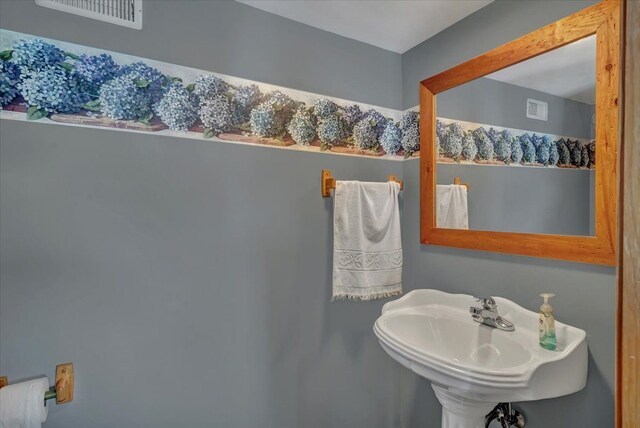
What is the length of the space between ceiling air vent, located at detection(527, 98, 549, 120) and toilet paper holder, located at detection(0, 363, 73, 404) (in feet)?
6.61

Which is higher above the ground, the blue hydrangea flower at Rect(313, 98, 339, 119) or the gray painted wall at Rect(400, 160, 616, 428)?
the blue hydrangea flower at Rect(313, 98, 339, 119)

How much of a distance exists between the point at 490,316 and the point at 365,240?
2.06 ft

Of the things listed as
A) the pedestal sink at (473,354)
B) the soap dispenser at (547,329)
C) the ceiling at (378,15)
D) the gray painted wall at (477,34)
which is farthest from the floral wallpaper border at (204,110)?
the pedestal sink at (473,354)

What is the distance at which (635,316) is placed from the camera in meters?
0.37

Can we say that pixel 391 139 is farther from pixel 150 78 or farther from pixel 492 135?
pixel 150 78

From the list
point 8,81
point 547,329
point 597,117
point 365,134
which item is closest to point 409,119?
point 365,134

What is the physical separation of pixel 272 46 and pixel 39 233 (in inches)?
47.5

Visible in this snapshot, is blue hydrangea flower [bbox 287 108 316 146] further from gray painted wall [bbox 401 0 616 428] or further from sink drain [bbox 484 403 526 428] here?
sink drain [bbox 484 403 526 428]

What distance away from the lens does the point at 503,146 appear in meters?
1.33

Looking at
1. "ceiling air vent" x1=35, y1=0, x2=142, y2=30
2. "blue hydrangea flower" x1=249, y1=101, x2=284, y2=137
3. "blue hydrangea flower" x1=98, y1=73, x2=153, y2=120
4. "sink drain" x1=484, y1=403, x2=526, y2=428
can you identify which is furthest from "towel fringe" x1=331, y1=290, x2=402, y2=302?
"ceiling air vent" x1=35, y1=0, x2=142, y2=30

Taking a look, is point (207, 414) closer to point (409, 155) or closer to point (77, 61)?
point (77, 61)

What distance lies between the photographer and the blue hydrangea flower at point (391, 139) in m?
1.72

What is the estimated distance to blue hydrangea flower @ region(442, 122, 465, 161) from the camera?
149 cm

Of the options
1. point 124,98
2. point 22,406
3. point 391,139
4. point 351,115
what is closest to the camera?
point 22,406
